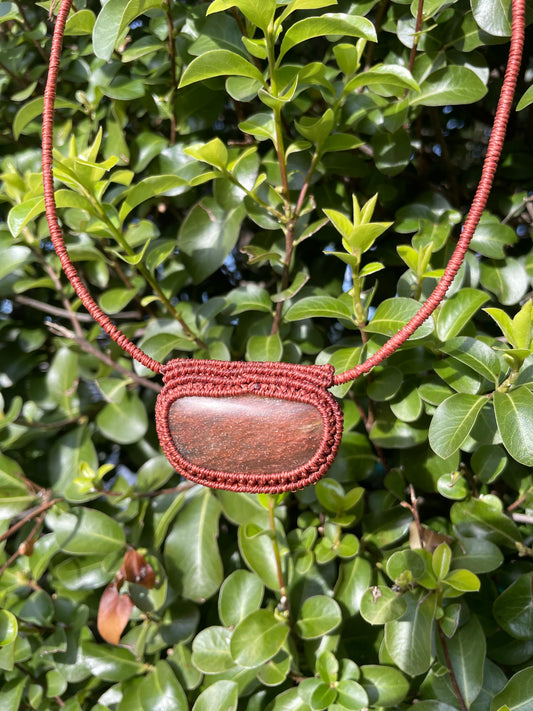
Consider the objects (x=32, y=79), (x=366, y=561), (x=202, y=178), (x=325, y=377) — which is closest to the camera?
(x=325, y=377)

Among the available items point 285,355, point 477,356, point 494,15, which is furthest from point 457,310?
point 494,15

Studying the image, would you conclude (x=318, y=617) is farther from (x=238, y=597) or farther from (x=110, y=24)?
(x=110, y=24)

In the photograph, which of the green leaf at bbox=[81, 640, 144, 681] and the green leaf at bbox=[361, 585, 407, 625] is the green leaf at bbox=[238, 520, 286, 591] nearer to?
the green leaf at bbox=[361, 585, 407, 625]

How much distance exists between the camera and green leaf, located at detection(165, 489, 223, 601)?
100 centimetres

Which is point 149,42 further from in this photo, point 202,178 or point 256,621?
point 256,621

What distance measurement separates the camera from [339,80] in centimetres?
100

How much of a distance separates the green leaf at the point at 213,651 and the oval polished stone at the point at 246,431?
352 mm

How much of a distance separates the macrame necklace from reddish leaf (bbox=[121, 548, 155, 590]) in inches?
10.5

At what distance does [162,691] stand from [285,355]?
0.57m

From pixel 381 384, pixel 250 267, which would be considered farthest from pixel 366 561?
pixel 250 267

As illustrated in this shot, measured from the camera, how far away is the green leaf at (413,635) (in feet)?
2.70

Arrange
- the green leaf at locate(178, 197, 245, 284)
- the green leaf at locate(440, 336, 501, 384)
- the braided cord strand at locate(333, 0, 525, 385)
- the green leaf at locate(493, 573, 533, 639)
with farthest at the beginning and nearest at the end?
the green leaf at locate(178, 197, 245, 284)
the green leaf at locate(493, 573, 533, 639)
the green leaf at locate(440, 336, 501, 384)
the braided cord strand at locate(333, 0, 525, 385)

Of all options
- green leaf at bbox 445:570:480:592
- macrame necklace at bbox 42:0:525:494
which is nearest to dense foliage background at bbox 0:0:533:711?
green leaf at bbox 445:570:480:592

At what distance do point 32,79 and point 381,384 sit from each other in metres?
0.87
